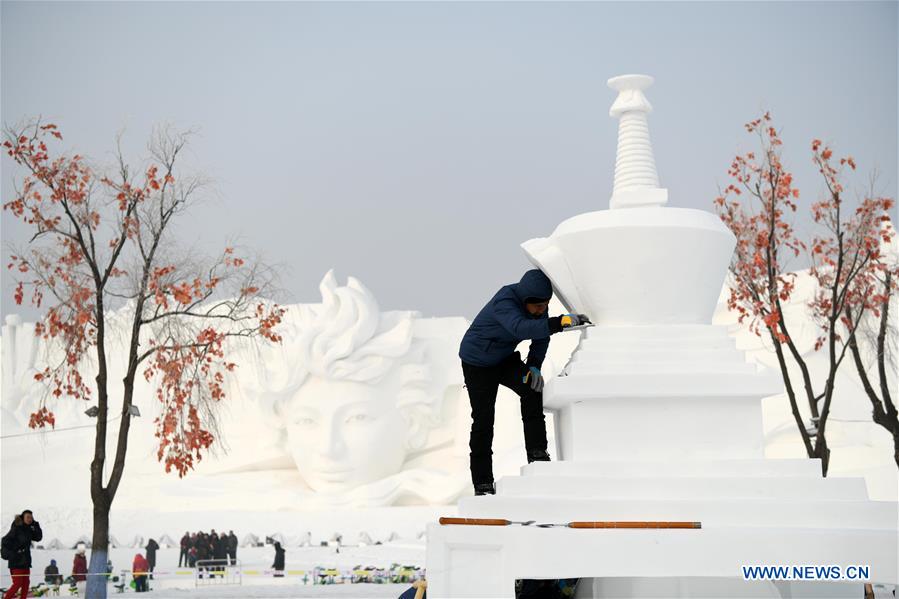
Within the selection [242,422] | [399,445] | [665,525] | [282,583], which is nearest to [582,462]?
[665,525]

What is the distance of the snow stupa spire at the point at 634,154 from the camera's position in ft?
15.3

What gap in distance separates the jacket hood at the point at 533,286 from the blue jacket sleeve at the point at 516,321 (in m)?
0.06

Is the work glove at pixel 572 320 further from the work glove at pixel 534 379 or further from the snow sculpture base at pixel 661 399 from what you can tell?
the work glove at pixel 534 379

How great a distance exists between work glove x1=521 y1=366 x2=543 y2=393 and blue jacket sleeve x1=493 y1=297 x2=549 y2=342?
20 cm

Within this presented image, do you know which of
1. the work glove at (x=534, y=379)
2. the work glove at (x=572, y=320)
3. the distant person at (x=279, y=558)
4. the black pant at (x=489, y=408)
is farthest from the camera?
the distant person at (x=279, y=558)

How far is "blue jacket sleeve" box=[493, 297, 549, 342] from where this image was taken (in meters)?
4.27

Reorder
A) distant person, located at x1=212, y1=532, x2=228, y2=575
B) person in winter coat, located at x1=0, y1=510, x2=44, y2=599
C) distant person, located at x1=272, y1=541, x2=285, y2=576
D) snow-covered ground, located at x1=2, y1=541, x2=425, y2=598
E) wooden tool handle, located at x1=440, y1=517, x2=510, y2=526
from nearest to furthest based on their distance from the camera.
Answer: wooden tool handle, located at x1=440, y1=517, x2=510, y2=526 < person in winter coat, located at x1=0, y1=510, x2=44, y2=599 < snow-covered ground, located at x1=2, y1=541, x2=425, y2=598 < distant person, located at x1=272, y1=541, x2=285, y2=576 < distant person, located at x1=212, y1=532, x2=228, y2=575

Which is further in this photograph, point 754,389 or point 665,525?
point 754,389

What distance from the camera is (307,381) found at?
1466 cm

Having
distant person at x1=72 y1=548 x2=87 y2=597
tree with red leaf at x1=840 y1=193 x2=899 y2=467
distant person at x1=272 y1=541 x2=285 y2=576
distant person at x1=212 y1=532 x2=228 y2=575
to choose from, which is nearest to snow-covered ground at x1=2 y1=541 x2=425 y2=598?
distant person at x1=272 y1=541 x2=285 y2=576

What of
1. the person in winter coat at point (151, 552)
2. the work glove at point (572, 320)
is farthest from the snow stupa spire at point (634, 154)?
the person in winter coat at point (151, 552)

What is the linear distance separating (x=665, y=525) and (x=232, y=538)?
10.3 meters

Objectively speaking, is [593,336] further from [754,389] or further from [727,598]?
[727,598]

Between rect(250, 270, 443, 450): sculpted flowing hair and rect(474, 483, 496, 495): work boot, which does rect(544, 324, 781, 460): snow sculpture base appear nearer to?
rect(474, 483, 496, 495): work boot
